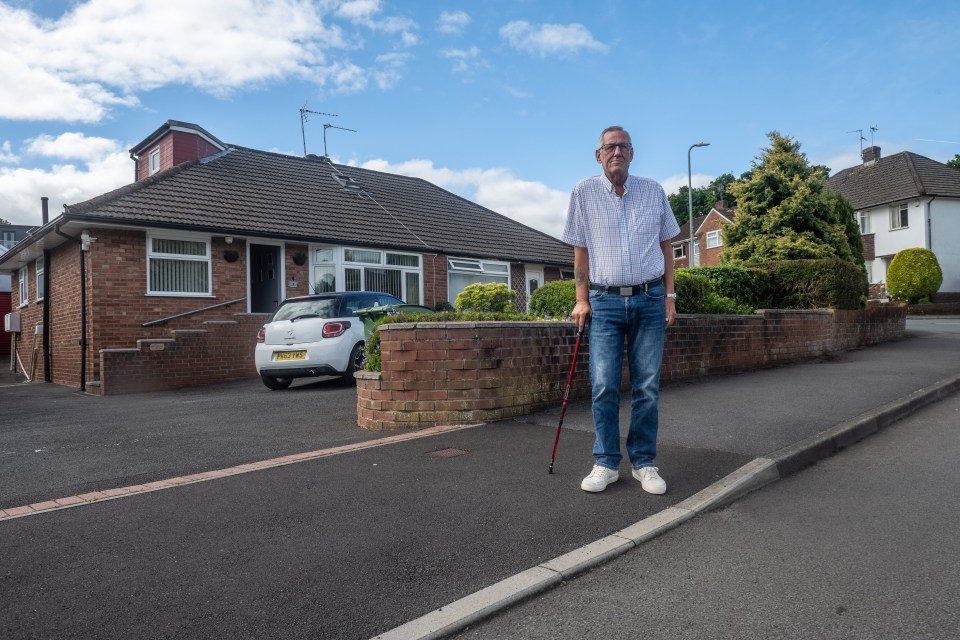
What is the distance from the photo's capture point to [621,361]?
416 centimetres

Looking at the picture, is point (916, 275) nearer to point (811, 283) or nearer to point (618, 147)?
point (811, 283)

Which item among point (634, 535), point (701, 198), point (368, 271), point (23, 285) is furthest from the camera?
point (701, 198)

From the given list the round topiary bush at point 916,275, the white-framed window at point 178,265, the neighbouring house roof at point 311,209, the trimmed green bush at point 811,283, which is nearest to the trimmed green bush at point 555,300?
the trimmed green bush at point 811,283

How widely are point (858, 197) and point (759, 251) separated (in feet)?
87.8

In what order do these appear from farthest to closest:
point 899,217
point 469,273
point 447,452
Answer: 1. point 899,217
2. point 469,273
3. point 447,452

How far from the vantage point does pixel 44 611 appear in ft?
8.70

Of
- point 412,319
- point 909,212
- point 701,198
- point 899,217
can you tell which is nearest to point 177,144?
Answer: point 412,319

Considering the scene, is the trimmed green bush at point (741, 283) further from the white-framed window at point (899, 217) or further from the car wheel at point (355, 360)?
the white-framed window at point (899, 217)

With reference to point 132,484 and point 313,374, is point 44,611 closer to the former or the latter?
point 132,484

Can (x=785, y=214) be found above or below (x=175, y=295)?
above

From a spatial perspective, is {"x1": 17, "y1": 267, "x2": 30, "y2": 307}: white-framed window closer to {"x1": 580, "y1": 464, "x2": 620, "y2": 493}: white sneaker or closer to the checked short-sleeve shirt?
the checked short-sleeve shirt

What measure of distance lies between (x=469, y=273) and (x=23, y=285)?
13009 mm

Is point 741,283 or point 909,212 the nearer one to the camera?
point 741,283

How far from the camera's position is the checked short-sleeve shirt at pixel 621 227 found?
4148 mm
